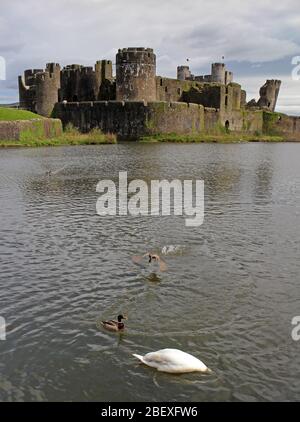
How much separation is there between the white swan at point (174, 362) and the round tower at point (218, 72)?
66786 mm

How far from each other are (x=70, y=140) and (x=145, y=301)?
3437 centimetres

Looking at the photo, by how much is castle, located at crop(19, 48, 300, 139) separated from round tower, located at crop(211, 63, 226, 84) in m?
11.2

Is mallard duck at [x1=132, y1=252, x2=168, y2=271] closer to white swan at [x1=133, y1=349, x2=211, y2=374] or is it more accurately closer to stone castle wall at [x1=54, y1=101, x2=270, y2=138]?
white swan at [x1=133, y1=349, x2=211, y2=374]

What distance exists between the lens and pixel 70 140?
40281 millimetres

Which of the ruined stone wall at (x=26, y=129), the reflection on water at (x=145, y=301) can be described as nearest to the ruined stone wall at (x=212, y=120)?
the ruined stone wall at (x=26, y=129)

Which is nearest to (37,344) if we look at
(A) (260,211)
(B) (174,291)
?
(B) (174,291)

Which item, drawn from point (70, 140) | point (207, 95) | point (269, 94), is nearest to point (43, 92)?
point (70, 140)

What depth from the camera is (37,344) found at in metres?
5.85

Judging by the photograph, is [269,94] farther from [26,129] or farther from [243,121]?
[26,129]

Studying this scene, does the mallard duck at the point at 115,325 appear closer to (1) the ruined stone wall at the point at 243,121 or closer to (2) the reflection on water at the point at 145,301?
(2) the reflection on water at the point at 145,301

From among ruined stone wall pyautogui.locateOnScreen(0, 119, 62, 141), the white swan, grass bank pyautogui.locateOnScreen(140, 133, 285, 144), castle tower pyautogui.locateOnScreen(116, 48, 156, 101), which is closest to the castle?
castle tower pyautogui.locateOnScreen(116, 48, 156, 101)

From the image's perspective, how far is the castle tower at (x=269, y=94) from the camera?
65.3 meters

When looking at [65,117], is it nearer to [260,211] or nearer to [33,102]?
[33,102]

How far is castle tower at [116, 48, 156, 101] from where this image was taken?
45188mm
